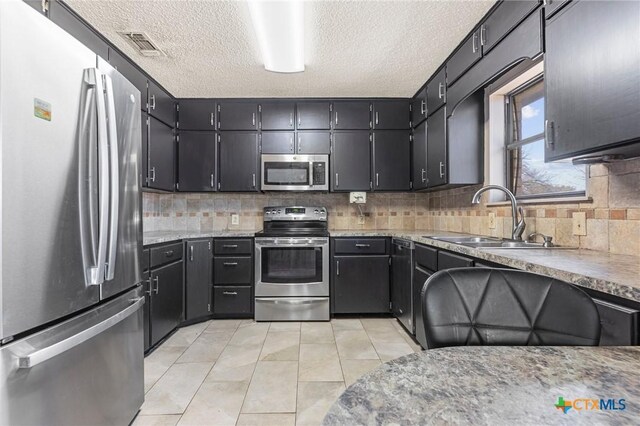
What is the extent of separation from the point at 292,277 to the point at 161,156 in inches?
69.8

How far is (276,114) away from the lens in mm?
3412

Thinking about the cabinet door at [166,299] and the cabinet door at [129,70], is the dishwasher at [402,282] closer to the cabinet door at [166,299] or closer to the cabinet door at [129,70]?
the cabinet door at [166,299]

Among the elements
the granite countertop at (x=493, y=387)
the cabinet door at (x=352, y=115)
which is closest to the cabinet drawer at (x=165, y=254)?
the cabinet door at (x=352, y=115)

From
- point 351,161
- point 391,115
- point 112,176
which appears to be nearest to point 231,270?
point 351,161

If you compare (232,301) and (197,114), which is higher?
(197,114)

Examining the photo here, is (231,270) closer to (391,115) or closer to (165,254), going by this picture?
(165,254)

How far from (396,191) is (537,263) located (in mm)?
2336

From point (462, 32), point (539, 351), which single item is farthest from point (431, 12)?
point (539, 351)

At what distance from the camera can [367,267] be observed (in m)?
3.17

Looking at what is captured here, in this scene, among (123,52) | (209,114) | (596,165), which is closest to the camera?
(596,165)

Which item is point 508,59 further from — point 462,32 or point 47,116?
point 47,116

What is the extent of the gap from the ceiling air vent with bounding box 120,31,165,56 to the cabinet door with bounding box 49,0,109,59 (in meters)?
0.17

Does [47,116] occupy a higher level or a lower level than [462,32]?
lower

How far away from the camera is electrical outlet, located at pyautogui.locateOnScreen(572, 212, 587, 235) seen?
5.31 ft
